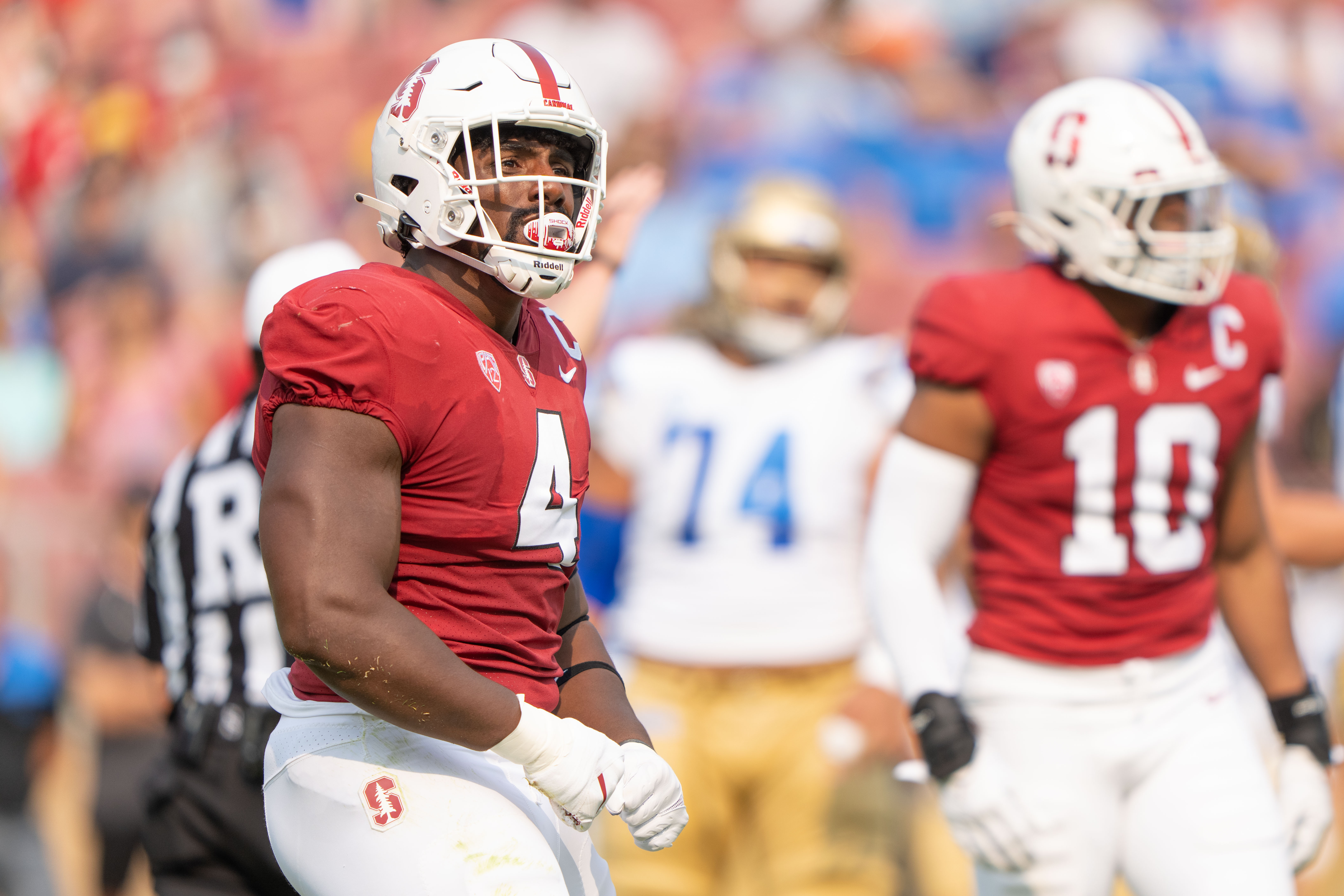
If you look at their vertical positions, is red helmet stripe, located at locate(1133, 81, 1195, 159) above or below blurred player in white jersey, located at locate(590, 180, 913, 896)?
above

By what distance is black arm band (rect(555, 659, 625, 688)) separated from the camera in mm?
2314

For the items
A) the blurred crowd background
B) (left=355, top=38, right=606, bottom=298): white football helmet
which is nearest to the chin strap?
(left=355, top=38, right=606, bottom=298): white football helmet

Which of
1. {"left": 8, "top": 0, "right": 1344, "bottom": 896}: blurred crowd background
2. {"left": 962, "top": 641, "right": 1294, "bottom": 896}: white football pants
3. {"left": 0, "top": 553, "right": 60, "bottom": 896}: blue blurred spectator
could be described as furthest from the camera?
{"left": 8, "top": 0, "right": 1344, "bottom": 896}: blurred crowd background

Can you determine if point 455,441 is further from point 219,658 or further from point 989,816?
point 219,658

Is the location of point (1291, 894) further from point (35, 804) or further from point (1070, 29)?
point (1070, 29)

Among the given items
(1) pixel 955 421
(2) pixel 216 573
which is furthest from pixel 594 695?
(2) pixel 216 573

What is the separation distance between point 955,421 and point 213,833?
5.79 ft

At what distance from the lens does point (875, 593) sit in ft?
10.0

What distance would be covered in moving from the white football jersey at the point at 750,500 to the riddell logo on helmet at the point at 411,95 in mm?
2441

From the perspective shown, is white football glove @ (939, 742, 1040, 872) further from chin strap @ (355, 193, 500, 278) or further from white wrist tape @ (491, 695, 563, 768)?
chin strap @ (355, 193, 500, 278)

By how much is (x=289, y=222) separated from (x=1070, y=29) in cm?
474

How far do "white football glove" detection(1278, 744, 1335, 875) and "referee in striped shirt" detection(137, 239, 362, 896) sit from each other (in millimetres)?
2027

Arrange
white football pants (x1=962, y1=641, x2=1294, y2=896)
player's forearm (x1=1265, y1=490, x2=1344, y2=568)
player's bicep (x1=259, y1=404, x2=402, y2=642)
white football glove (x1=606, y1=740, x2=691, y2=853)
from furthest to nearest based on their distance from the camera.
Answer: player's forearm (x1=1265, y1=490, x2=1344, y2=568) → white football pants (x1=962, y1=641, x2=1294, y2=896) → white football glove (x1=606, y1=740, x2=691, y2=853) → player's bicep (x1=259, y1=404, x2=402, y2=642)

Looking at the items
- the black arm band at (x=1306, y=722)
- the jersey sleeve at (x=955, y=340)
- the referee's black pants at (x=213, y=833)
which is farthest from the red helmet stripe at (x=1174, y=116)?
the referee's black pants at (x=213, y=833)
